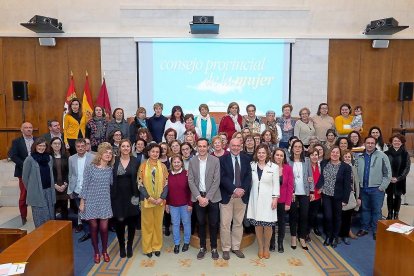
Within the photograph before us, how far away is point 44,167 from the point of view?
461 centimetres

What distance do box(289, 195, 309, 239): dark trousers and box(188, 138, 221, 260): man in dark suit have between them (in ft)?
3.52

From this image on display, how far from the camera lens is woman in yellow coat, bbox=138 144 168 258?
434cm

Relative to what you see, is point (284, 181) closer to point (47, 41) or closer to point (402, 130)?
point (402, 130)

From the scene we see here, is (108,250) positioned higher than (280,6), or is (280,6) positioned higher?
(280,6)

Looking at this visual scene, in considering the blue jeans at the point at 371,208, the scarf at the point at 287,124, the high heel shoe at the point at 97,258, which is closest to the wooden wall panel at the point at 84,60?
the scarf at the point at 287,124

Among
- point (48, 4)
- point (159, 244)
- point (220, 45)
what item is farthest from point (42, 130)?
point (159, 244)

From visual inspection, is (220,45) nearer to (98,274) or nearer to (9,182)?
(9,182)

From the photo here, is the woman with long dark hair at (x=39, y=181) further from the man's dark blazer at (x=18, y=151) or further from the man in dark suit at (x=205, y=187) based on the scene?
the man in dark suit at (x=205, y=187)

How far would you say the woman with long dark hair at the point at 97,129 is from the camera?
5.96 m

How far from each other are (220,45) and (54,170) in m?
5.17

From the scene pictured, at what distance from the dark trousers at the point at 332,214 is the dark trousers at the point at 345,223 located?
0.71 feet

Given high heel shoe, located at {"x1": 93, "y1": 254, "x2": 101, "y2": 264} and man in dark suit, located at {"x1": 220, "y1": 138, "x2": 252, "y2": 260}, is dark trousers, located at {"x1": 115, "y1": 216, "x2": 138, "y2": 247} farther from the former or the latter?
man in dark suit, located at {"x1": 220, "y1": 138, "x2": 252, "y2": 260}

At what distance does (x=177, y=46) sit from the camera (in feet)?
28.0

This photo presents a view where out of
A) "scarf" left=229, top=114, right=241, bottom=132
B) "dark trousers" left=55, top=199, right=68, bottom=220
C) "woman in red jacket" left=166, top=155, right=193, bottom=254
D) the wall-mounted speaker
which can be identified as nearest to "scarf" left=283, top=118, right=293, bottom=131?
"scarf" left=229, top=114, right=241, bottom=132
